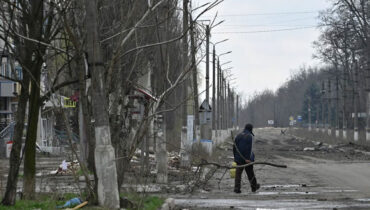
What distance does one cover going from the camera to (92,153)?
40.8 feet

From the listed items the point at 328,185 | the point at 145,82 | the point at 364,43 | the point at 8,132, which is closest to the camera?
the point at 328,185

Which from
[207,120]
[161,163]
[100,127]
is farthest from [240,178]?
[207,120]

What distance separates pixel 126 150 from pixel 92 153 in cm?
132

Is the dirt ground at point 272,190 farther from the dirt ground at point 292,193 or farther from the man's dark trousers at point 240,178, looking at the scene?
the man's dark trousers at point 240,178

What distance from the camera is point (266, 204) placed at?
15.9 m

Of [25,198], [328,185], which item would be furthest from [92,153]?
[328,185]

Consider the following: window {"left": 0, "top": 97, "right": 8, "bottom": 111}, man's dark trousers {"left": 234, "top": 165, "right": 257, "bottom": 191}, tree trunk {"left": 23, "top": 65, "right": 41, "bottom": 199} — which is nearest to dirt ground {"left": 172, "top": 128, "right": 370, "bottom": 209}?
man's dark trousers {"left": 234, "top": 165, "right": 257, "bottom": 191}

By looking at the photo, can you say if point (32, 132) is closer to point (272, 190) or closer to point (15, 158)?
point (15, 158)

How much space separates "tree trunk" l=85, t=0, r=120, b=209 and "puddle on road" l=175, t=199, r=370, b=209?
12.9 ft

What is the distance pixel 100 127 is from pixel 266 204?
5.24 m

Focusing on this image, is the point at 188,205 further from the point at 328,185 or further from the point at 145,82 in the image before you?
the point at 145,82

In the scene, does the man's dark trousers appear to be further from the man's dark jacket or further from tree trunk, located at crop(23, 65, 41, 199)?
tree trunk, located at crop(23, 65, 41, 199)

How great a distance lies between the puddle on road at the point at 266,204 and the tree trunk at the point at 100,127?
3.93 meters

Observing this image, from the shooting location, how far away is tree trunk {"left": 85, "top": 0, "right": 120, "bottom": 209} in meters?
11.9
